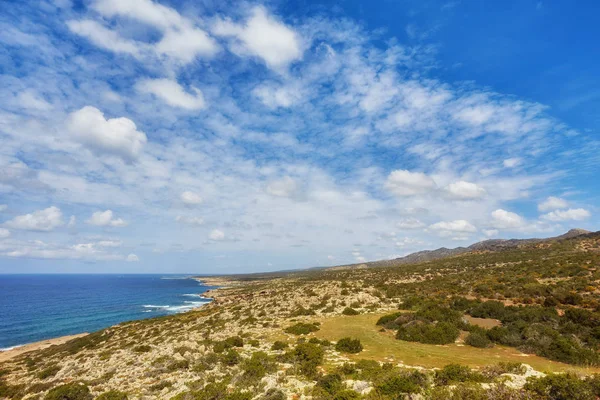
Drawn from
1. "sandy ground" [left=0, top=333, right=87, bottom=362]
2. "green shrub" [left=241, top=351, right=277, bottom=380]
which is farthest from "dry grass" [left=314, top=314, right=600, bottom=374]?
"sandy ground" [left=0, top=333, right=87, bottom=362]

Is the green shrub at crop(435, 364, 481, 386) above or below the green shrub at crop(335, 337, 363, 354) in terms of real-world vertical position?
above

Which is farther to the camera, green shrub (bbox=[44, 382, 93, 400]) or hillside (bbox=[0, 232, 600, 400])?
green shrub (bbox=[44, 382, 93, 400])

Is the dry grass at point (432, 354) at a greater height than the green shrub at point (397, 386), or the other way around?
the green shrub at point (397, 386)

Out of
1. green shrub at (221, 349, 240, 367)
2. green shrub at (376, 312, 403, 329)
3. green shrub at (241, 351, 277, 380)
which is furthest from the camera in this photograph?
green shrub at (376, 312, 403, 329)

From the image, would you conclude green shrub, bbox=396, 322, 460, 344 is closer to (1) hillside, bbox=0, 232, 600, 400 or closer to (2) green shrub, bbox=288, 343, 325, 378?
(1) hillside, bbox=0, 232, 600, 400

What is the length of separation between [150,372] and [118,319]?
69891 millimetres

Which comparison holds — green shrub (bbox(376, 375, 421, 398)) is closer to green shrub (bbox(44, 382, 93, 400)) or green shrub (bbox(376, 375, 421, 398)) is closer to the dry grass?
the dry grass

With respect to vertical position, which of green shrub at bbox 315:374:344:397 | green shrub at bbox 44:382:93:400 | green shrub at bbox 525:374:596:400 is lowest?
green shrub at bbox 44:382:93:400

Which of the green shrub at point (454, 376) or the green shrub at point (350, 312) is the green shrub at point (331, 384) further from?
the green shrub at point (350, 312)

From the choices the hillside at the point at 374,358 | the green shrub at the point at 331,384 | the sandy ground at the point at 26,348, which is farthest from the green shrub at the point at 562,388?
the sandy ground at the point at 26,348

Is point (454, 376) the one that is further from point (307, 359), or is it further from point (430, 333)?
point (430, 333)

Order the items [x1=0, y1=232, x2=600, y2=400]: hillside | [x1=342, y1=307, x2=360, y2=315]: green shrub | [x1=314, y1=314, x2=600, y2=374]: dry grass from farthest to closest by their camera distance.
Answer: [x1=342, y1=307, x2=360, y2=315]: green shrub < [x1=314, y1=314, x2=600, y2=374]: dry grass < [x1=0, y1=232, x2=600, y2=400]: hillside

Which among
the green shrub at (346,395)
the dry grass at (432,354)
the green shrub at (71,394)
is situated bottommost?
the green shrub at (71,394)

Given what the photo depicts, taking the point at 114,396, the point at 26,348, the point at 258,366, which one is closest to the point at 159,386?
the point at 114,396
